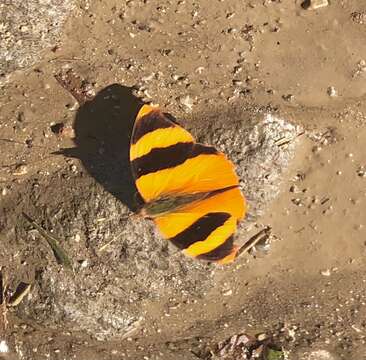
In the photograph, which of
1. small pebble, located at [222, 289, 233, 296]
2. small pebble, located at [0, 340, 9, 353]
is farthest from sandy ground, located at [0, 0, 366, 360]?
small pebble, located at [0, 340, 9, 353]

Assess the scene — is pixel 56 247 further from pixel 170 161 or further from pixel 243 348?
pixel 243 348

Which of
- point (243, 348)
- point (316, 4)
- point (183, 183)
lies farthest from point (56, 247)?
point (316, 4)

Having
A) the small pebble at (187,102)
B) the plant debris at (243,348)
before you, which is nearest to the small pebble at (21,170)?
the small pebble at (187,102)

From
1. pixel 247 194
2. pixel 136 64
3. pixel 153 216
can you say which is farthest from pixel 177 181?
pixel 136 64

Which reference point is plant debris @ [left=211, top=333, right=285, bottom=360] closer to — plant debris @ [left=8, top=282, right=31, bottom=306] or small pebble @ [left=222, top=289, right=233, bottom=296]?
small pebble @ [left=222, top=289, right=233, bottom=296]

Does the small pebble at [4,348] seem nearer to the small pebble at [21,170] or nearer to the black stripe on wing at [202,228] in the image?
the small pebble at [21,170]

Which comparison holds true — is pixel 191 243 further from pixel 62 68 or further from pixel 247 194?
pixel 62 68
